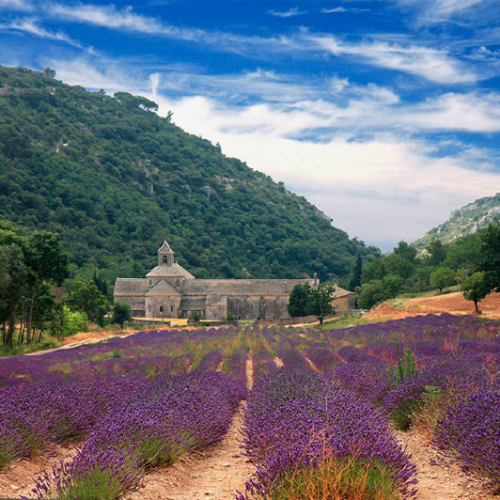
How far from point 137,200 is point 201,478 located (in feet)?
407

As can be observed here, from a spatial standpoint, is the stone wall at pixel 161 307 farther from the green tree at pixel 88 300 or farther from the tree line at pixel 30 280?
the tree line at pixel 30 280

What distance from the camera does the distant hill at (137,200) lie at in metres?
101

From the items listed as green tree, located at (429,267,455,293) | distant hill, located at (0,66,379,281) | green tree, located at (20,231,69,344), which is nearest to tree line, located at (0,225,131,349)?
green tree, located at (20,231,69,344)

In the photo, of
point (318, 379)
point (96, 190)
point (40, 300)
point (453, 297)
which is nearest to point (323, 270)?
point (96, 190)

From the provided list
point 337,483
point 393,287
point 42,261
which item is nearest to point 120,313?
point 42,261

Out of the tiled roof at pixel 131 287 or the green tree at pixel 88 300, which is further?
the tiled roof at pixel 131 287

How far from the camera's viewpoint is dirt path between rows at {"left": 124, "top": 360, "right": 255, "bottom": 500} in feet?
16.1

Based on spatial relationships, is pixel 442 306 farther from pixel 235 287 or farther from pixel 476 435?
pixel 476 435

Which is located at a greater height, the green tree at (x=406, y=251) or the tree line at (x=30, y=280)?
the green tree at (x=406, y=251)

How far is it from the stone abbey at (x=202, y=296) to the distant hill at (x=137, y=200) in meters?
16.3

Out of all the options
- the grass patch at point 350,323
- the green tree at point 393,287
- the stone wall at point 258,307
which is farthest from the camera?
the stone wall at point 258,307

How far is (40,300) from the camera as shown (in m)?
31.5

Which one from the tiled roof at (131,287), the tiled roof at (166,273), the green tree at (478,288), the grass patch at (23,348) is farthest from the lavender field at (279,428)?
the tiled roof at (131,287)

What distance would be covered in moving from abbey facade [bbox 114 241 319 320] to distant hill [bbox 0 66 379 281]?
15.9m
